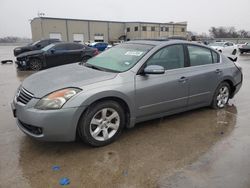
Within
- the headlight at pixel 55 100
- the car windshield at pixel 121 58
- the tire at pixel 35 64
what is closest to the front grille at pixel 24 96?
the headlight at pixel 55 100

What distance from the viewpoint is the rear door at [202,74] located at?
4.19 m

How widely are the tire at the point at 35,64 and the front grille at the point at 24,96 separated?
810 cm

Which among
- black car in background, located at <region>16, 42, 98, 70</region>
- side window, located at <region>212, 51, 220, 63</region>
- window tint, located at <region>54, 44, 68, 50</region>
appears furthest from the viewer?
window tint, located at <region>54, 44, 68, 50</region>

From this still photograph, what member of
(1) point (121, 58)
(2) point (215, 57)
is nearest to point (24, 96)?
(1) point (121, 58)

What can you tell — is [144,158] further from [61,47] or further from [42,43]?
[42,43]

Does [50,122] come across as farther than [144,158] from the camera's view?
No

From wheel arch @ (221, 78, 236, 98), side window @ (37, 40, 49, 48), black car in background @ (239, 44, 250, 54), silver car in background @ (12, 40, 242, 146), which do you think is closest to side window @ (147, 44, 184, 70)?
silver car in background @ (12, 40, 242, 146)

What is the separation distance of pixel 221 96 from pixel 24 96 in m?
3.92

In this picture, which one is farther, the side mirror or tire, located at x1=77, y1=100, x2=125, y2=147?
the side mirror

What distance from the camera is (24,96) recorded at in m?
3.12

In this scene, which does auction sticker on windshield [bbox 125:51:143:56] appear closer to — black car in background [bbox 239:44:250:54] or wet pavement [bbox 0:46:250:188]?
wet pavement [bbox 0:46:250:188]

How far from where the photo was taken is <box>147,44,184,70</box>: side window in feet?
12.4

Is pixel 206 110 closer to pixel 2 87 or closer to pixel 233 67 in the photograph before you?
pixel 233 67

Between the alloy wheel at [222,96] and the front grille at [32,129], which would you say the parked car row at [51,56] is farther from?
the front grille at [32,129]
